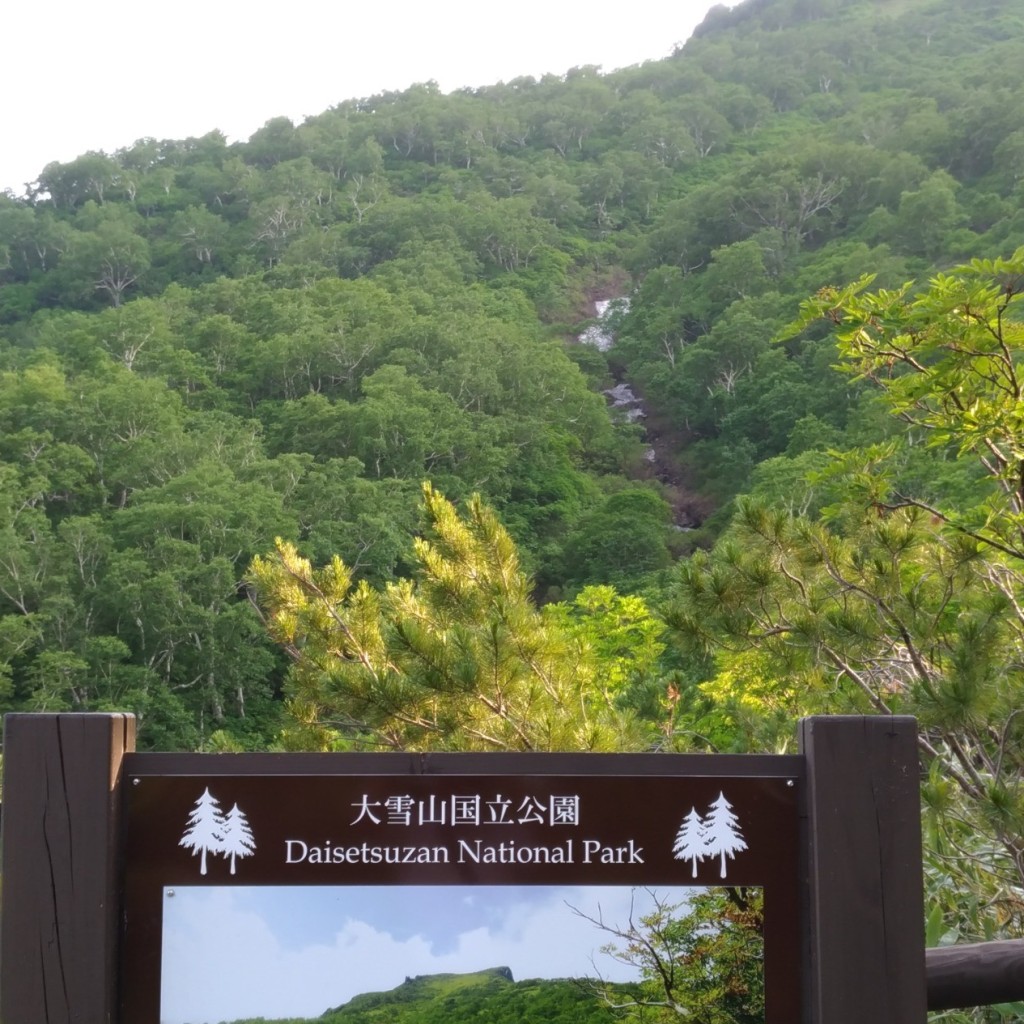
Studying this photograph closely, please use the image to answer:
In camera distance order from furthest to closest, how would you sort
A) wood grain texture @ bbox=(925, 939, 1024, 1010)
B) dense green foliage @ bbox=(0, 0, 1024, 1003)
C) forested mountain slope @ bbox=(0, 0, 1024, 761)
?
forested mountain slope @ bbox=(0, 0, 1024, 761)
dense green foliage @ bbox=(0, 0, 1024, 1003)
wood grain texture @ bbox=(925, 939, 1024, 1010)

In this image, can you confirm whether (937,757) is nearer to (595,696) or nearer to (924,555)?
(924,555)

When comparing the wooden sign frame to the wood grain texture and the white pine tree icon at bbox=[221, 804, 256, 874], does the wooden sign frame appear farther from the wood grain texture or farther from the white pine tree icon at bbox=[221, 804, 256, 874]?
the wood grain texture

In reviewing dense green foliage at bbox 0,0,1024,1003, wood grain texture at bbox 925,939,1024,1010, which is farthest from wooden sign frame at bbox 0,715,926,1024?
dense green foliage at bbox 0,0,1024,1003

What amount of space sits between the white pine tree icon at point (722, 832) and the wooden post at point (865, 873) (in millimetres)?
94

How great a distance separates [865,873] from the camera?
1.57 m

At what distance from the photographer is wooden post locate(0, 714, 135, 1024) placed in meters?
1.57

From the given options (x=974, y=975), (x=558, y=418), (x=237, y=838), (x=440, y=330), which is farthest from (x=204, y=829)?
(x=440, y=330)

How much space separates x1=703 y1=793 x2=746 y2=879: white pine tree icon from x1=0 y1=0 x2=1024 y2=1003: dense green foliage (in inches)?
55.6

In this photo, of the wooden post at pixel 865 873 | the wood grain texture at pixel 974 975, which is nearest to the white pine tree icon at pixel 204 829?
the wooden post at pixel 865 873

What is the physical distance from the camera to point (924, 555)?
438 centimetres

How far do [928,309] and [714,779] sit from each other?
2570 mm

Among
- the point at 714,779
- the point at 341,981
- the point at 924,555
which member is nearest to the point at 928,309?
the point at 924,555

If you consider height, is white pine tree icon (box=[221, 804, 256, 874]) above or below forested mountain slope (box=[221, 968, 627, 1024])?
above

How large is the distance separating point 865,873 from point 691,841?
0.22 m
